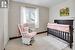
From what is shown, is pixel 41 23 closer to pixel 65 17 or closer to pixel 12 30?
pixel 65 17

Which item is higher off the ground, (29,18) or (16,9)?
(16,9)

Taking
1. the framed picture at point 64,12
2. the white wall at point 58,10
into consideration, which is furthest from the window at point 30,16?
the framed picture at point 64,12

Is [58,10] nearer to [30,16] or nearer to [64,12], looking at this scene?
[64,12]

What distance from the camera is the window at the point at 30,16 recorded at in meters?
5.88

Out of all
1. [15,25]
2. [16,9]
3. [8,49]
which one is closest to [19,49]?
[8,49]

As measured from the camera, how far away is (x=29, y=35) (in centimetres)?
405

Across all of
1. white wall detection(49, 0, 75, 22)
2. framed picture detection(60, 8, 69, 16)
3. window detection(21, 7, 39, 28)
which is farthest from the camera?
window detection(21, 7, 39, 28)

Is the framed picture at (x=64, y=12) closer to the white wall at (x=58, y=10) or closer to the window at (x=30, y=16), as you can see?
the white wall at (x=58, y=10)

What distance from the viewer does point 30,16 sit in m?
6.45

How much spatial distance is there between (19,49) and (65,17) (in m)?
3.80

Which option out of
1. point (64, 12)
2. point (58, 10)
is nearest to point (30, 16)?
point (58, 10)

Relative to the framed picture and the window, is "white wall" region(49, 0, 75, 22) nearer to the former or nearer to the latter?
the framed picture

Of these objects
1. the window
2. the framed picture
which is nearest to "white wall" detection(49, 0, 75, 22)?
the framed picture

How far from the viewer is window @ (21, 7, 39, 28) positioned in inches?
231
